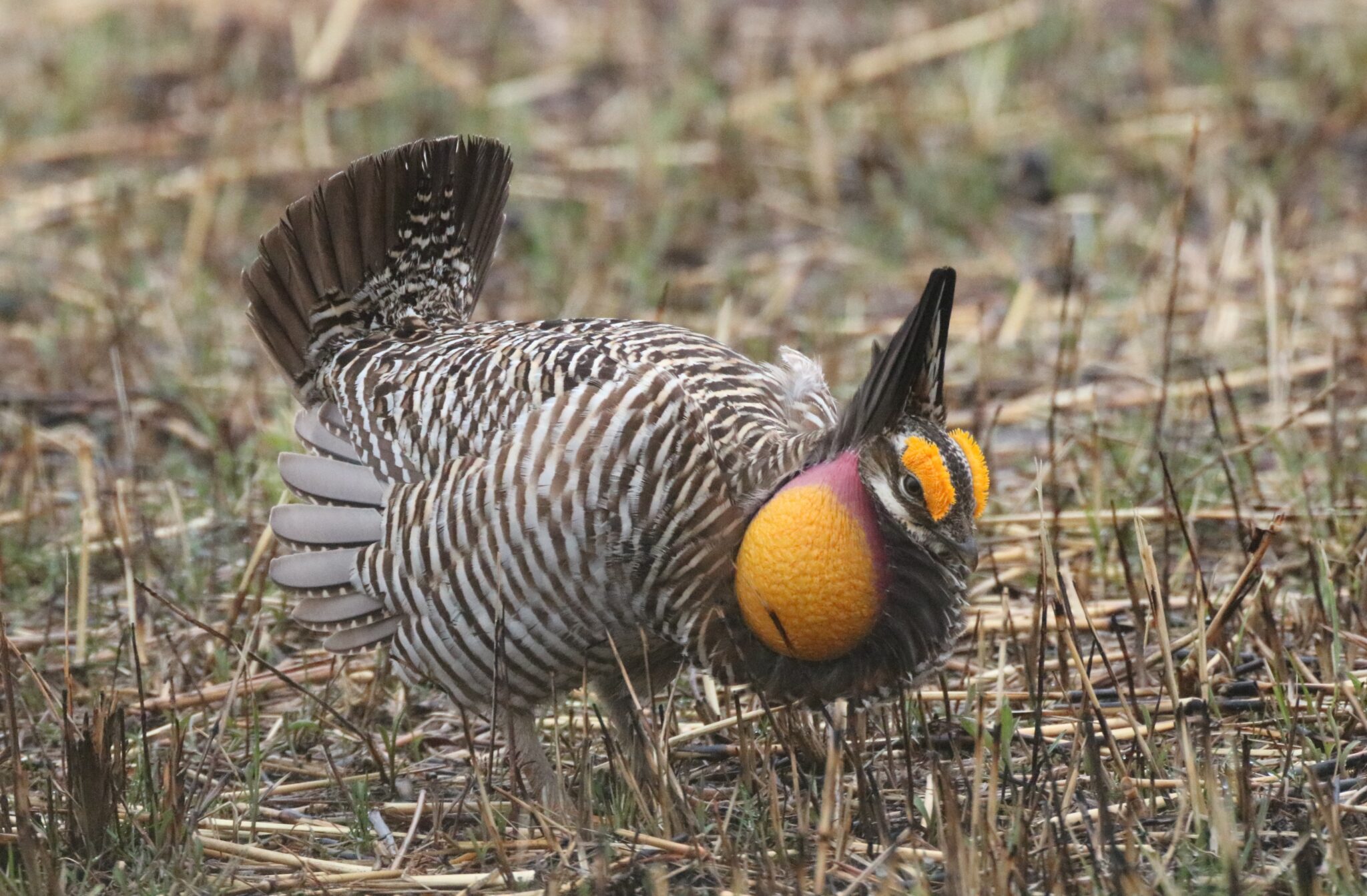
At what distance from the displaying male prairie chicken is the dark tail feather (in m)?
0.27

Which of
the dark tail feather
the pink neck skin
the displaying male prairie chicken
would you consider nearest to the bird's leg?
the displaying male prairie chicken

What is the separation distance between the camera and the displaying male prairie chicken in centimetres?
298

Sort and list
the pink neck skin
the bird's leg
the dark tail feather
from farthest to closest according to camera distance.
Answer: the dark tail feather < the bird's leg < the pink neck skin

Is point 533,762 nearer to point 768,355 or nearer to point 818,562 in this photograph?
point 818,562

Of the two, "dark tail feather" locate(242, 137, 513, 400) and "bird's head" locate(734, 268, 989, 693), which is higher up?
"dark tail feather" locate(242, 137, 513, 400)

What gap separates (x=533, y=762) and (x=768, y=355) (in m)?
2.12

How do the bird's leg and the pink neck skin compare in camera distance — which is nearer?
the pink neck skin

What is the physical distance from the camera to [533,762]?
11.2ft

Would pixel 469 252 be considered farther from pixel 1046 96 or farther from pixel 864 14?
pixel 864 14

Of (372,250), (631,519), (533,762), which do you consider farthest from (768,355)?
(631,519)

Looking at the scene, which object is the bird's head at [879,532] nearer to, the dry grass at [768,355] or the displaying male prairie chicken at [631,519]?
the displaying male prairie chicken at [631,519]

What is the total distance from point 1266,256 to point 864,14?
394 cm

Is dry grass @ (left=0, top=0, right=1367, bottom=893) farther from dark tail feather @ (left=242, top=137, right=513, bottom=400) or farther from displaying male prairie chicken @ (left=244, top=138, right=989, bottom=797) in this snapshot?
dark tail feather @ (left=242, top=137, right=513, bottom=400)

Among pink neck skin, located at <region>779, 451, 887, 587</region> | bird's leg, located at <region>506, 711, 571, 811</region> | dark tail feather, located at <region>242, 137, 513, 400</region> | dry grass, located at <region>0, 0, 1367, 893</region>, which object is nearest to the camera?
dry grass, located at <region>0, 0, 1367, 893</region>
